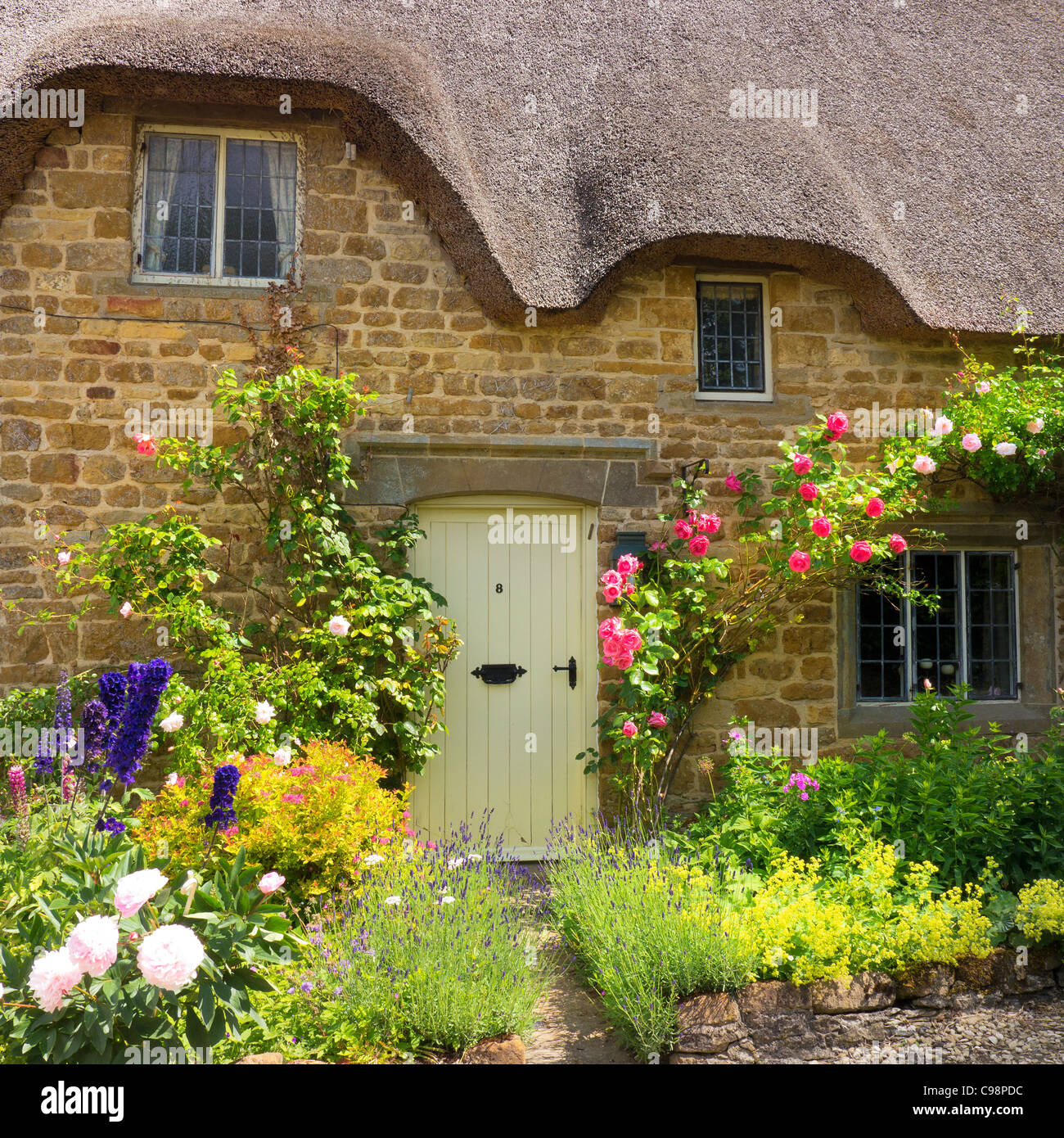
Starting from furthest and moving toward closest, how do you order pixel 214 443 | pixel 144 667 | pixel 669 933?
pixel 214 443, pixel 669 933, pixel 144 667

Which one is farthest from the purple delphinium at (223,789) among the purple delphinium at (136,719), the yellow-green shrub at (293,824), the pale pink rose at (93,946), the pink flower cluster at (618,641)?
the pink flower cluster at (618,641)

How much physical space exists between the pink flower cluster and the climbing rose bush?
164mm

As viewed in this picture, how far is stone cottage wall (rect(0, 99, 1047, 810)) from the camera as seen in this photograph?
496 centimetres

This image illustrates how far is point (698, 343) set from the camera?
18.5 feet

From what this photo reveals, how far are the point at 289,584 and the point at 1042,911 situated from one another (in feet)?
12.8

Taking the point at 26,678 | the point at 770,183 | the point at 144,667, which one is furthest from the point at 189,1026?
the point at 770,183

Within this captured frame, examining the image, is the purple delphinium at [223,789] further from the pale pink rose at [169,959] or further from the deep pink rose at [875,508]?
the deep pink rose at [875,508]

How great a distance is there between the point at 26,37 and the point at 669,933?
225 inches

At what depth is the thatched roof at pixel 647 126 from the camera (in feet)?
16.3

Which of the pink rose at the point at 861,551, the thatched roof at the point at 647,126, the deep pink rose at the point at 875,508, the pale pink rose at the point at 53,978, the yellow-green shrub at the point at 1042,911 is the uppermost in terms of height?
the thatched roof at the point at 647,126

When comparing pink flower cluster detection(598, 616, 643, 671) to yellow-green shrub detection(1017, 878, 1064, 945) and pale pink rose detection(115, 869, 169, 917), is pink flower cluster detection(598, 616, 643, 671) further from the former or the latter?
pale pink rose detection(115, 869, 169, 917)

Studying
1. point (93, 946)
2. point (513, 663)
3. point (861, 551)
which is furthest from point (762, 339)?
point (93, 946)

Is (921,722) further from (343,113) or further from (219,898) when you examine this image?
(343,113)

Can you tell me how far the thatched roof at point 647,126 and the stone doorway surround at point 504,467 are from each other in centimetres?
86
